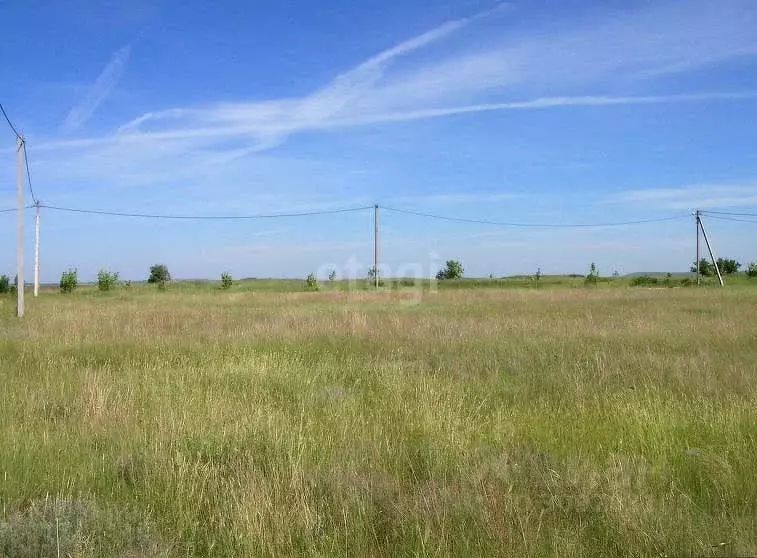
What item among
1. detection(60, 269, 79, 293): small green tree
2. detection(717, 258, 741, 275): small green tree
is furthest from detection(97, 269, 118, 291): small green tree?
detection(717, 258, 741, 275): small green tree

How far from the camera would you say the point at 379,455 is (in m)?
4.74

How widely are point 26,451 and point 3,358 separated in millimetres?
6446

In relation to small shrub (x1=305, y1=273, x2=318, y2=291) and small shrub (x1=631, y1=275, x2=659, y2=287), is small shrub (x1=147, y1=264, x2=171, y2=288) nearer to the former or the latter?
small shrub (x1=305, y1=273, x2=318, y2=291)

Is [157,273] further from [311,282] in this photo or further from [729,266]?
[729,266]

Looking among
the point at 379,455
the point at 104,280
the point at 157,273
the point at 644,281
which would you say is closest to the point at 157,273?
the point at 157,273

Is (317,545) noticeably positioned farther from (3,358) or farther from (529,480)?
(3,358)

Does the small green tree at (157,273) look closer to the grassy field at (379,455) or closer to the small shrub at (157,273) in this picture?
the small shrub at (157,273)

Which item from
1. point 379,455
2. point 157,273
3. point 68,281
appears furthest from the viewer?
point 157,273

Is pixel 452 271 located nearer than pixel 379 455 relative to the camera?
No

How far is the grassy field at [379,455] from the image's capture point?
3.34m

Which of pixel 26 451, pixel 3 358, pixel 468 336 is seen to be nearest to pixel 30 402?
pixel 26 451

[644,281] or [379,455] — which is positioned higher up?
[644,281]

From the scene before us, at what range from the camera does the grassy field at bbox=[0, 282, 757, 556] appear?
3336mm

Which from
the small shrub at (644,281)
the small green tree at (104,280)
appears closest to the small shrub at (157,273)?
the small green tree at (104,280)
